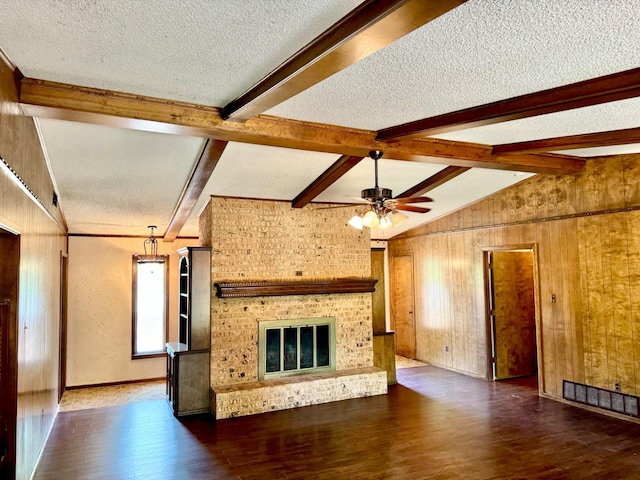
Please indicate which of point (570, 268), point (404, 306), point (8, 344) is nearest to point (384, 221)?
point (8, 344)

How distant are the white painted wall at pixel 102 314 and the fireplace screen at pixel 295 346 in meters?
2.74

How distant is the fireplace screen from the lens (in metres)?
5.85

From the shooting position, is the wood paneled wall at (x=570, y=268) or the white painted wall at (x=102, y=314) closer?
the wood paneled wall at (x=570, y=268)

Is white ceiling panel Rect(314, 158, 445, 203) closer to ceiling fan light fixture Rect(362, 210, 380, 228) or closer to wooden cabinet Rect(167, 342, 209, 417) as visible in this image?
ceiling fan light fixture Rect(362, 210, 380, 228)

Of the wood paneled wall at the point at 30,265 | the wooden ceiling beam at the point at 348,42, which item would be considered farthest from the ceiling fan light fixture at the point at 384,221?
the wood paneled wall at the point at 30,265

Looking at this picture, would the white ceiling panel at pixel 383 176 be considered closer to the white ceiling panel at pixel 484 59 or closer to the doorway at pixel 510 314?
the white ceiling panel at pixel 484 59

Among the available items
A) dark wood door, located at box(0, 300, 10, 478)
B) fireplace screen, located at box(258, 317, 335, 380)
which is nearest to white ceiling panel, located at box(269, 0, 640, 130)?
dark wood door, located at box(0, 300, 10, 478)

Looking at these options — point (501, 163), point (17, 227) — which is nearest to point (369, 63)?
point (17, 227)

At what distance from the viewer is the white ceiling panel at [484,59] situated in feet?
6.67

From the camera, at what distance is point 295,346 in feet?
19.8

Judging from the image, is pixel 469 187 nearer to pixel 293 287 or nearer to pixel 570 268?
pixel 570 268

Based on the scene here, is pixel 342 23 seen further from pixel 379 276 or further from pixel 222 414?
pixel 379 276

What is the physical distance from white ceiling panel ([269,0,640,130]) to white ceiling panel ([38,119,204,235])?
134 centimetres

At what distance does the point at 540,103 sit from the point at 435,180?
8.95 feet
